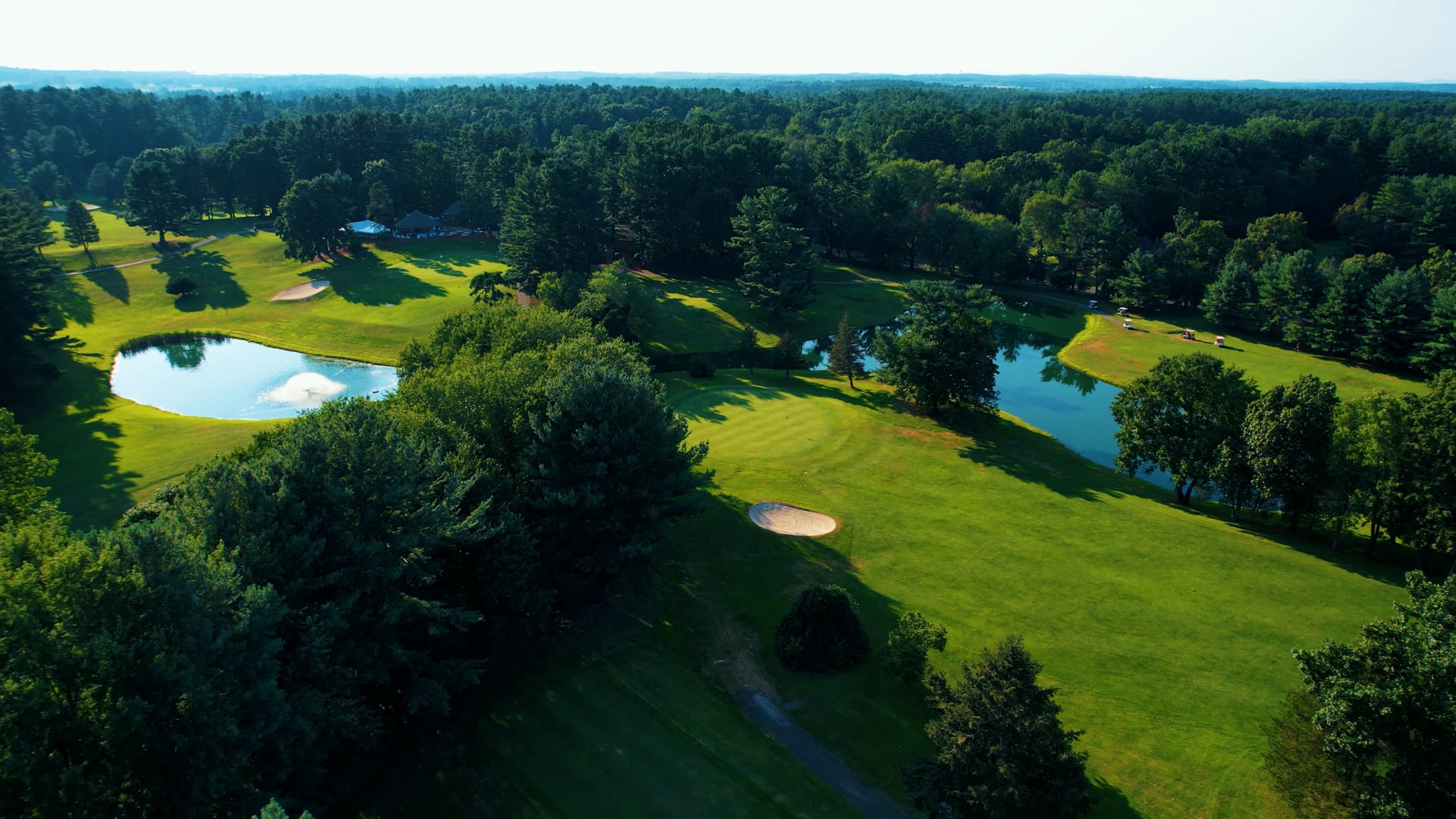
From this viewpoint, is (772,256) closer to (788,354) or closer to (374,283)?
(788,354)

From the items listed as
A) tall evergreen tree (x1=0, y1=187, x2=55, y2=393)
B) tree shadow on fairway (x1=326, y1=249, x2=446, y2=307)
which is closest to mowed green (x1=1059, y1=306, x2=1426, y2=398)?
tree shadow on fairway (x1=326, y1=249, x2=446, y2=307)

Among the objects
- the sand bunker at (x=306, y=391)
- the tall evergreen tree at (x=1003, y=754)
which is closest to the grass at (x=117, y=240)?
the sand bunker at (x=306, y=391)

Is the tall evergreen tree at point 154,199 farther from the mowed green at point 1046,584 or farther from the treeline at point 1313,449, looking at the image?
the treeline at point 1313,449

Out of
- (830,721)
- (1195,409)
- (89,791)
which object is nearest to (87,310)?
(89,791)

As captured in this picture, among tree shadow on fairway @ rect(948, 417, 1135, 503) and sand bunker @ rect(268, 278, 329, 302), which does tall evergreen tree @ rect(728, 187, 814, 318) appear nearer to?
tree shadow on fairway @ rect(948, 417, 1135, 503)

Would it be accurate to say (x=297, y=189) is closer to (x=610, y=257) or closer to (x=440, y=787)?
(x=610, y=257)

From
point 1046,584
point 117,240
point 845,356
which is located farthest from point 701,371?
point 117,240
